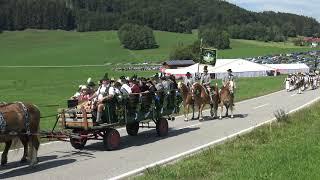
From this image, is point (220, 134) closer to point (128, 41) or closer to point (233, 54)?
point (233, 54)

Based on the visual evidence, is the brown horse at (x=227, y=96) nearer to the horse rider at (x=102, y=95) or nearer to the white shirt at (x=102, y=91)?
the horse rider at (x=102, y=95)

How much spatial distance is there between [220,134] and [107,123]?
4.80m

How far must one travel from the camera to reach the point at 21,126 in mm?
12820

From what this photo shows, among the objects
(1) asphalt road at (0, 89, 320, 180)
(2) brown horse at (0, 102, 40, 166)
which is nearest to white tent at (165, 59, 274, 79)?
(1) asphalt road at (0, 89, 320, 180)

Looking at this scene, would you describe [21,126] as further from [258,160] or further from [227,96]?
[227,96]

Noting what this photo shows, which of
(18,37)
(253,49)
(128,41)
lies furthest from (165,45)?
(18,37)

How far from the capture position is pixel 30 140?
43.1 ft

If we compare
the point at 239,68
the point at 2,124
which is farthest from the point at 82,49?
the point at 2,124

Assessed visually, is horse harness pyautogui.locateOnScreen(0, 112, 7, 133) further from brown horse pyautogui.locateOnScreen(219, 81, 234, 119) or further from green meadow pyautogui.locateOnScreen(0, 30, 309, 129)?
green meadow pyautogui.locateOnScreen(0, 30, 309, 129)

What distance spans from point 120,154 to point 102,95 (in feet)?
6.30

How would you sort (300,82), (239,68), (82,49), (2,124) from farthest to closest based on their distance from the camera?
1. (82,49)
2. (239,68)
3. (300,82)
4. (2,124)

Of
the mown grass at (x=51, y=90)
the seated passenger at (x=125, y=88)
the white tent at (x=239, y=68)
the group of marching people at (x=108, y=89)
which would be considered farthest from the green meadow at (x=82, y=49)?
the seated passenger at (x=125, y=88)

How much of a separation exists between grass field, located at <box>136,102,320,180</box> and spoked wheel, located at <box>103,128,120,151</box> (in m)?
2.93

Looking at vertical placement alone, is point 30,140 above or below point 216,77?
above
